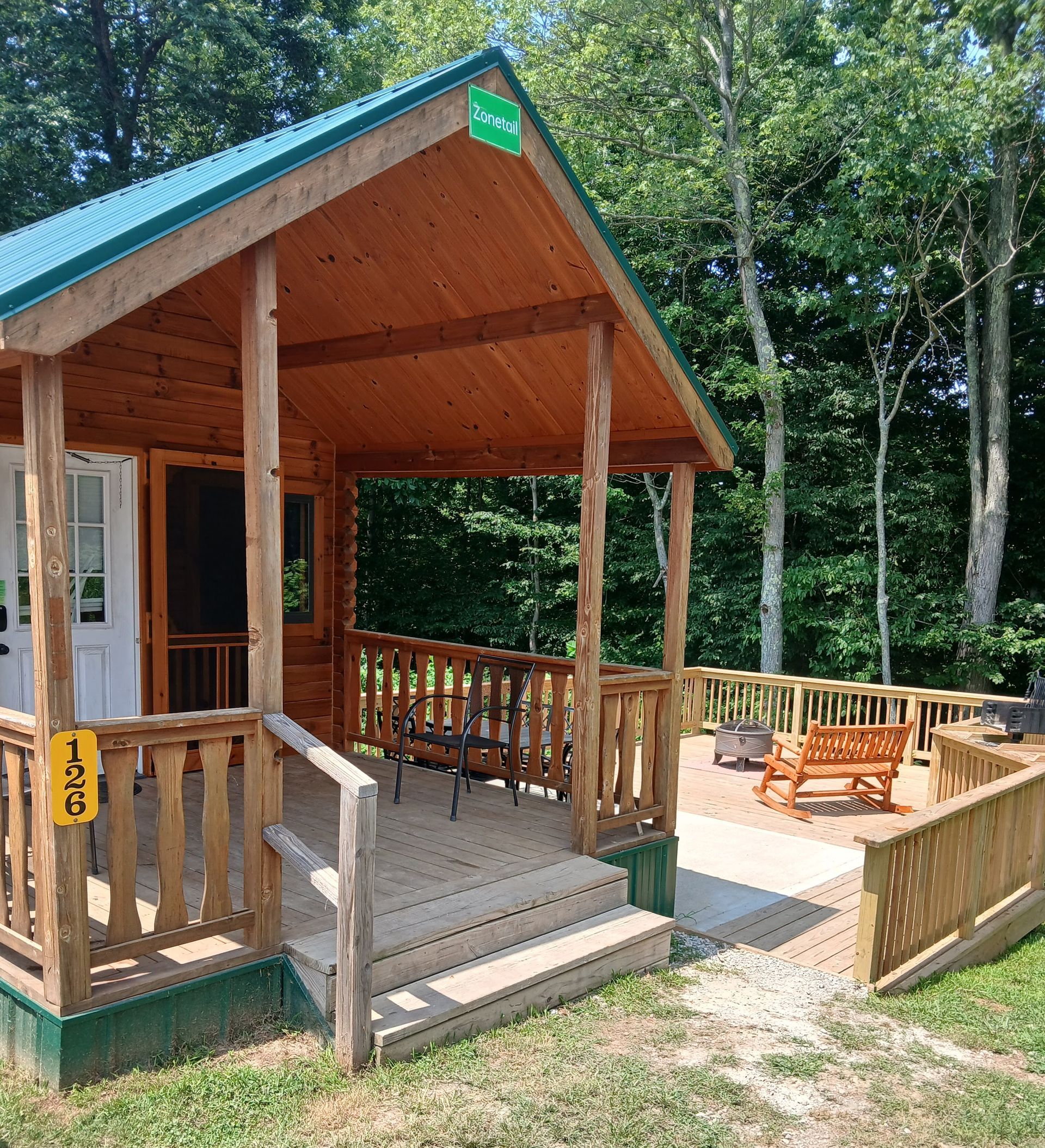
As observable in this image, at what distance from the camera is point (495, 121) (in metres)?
3.96

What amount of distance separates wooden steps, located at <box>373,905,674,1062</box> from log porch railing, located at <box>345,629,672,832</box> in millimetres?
746

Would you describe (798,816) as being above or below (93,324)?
below

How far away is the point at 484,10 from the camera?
1535 centimetres

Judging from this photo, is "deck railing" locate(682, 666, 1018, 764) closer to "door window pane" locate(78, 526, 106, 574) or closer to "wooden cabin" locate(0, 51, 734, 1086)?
"wooden cabin" locate(0, 51, 734, 1086)

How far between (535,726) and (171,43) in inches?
680

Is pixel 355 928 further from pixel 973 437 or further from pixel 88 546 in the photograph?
pixel 973 437

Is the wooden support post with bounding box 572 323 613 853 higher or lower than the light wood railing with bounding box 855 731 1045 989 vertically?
higher

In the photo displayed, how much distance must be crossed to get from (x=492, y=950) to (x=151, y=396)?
3.94 metres

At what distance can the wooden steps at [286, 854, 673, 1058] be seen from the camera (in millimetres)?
3490

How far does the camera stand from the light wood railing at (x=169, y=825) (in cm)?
319

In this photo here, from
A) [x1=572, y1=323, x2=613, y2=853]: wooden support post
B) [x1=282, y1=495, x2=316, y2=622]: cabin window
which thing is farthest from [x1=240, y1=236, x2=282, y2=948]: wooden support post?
[x1=282, y1=495, x2=316, y2=622]: cabin window

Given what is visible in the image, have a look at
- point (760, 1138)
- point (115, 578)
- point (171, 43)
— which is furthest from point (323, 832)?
point (171, 43)

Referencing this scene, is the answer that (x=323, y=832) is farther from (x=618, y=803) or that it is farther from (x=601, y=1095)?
(x=601, y=1095)

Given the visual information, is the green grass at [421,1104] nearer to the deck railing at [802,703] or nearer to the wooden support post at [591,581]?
the wooden support post at [591,581]
